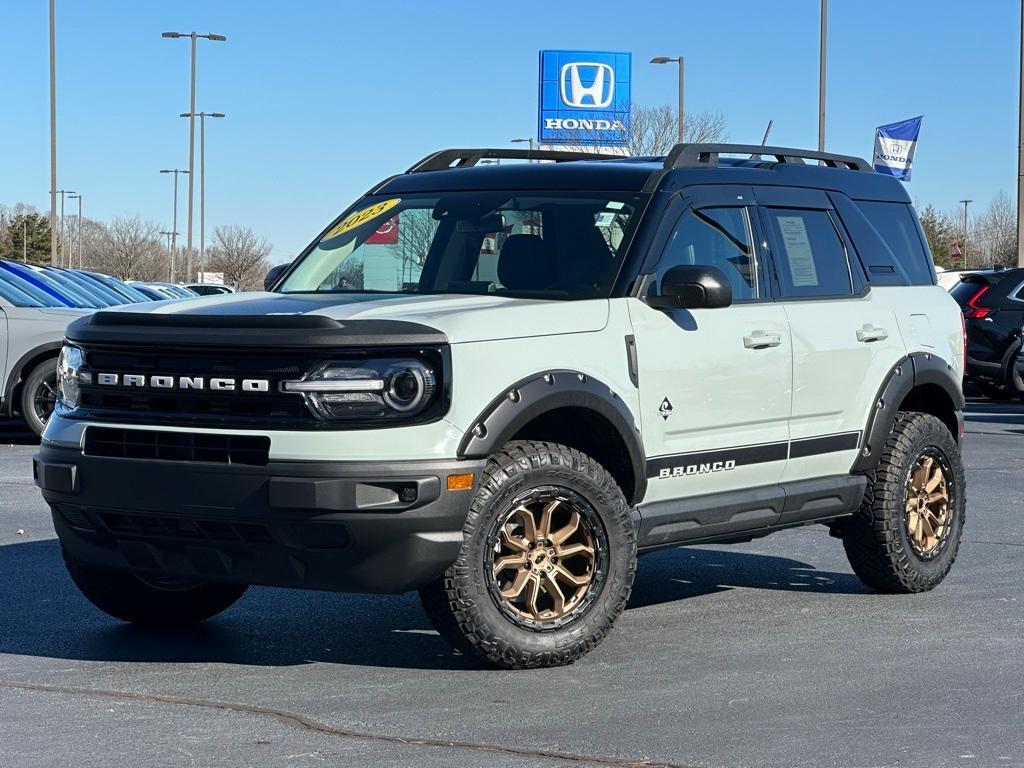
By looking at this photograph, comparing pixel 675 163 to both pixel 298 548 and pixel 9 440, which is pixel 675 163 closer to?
pixel 298 548

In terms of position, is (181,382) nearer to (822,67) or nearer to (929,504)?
(929,504)

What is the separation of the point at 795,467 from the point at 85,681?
10.5 ft

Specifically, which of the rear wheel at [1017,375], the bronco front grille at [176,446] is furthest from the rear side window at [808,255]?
the rear wheel at [1017,375]

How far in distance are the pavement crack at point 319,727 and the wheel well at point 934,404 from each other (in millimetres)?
4005

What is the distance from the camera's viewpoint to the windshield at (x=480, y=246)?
6758 millimetres

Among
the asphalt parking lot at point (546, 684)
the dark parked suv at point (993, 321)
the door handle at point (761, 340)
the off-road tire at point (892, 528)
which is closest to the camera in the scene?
the asphalt parking lot at point (546, 684)

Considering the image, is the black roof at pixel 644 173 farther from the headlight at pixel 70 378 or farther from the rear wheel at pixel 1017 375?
the rear wheel at pixel 1017 375

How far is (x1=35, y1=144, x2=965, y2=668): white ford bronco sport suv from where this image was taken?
18.6 ft

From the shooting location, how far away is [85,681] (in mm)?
5875

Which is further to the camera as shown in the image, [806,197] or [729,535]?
[806,197]

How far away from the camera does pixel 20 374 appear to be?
50.5 ft

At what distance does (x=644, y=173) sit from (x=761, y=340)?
0.86 m

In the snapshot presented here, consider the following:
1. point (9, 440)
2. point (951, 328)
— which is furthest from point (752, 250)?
point (9, 440)

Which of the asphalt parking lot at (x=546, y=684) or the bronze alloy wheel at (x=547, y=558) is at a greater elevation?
the bronze alloy wheel at (x=547, y=558)
